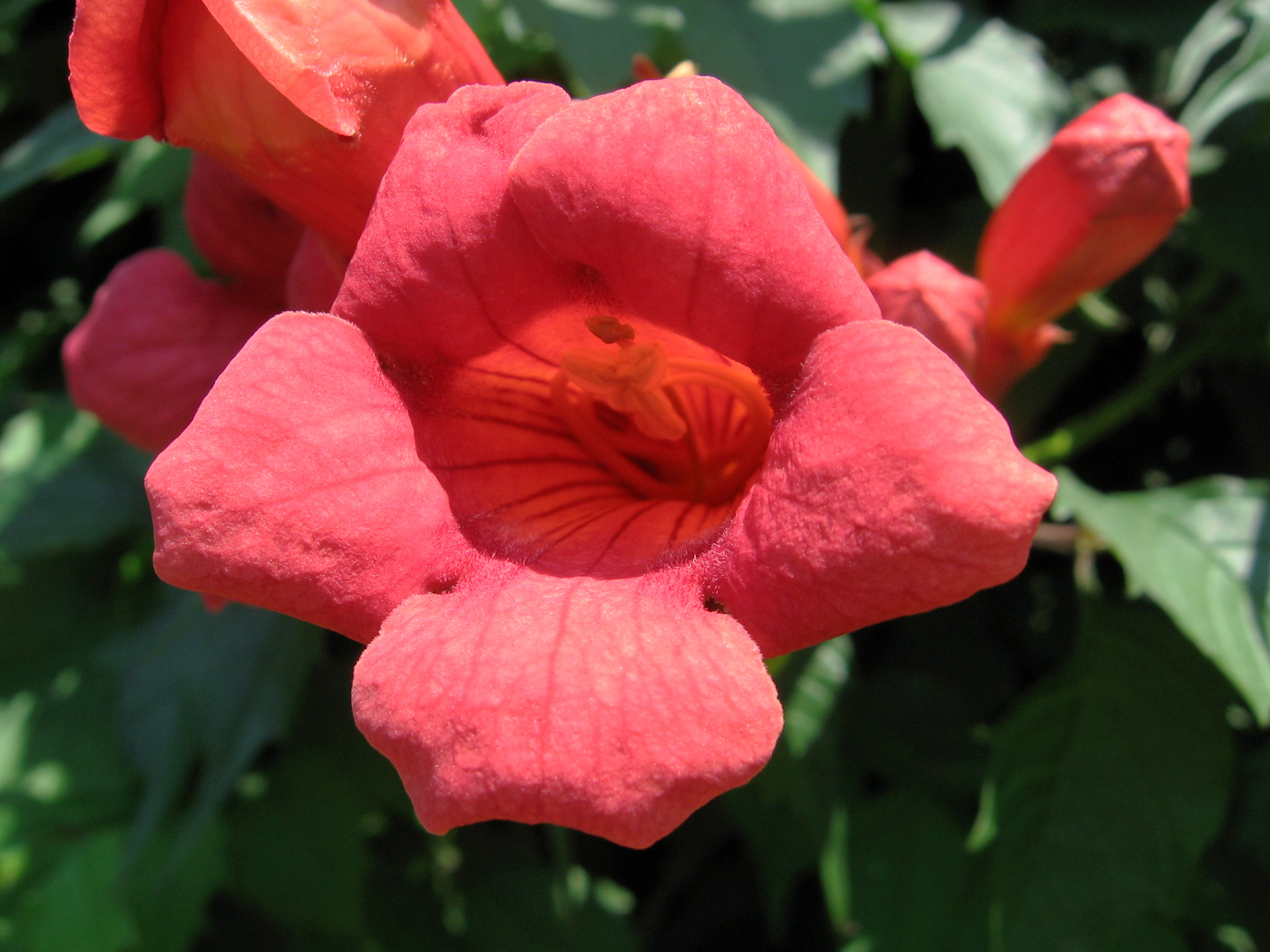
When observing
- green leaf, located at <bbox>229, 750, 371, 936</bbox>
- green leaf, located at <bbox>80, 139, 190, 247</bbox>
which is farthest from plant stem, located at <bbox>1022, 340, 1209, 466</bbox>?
green leaf, located at <bbox>80, 139, 190, 247</bbox>

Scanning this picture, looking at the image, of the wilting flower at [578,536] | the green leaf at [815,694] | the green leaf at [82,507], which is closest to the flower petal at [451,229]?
the wilting flower at [578,536]

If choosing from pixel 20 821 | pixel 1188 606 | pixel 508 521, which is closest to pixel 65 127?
pixel 508 521

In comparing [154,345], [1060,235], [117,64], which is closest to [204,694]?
[154,345]

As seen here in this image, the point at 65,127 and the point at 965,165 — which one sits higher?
the point at 965,165

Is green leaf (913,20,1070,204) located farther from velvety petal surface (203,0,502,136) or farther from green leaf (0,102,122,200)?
green leaf (0,102,122,200)

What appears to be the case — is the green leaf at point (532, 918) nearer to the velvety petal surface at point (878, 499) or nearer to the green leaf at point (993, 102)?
the velvety petal surface at point (878, 499)

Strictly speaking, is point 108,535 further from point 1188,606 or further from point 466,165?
point 1188,606

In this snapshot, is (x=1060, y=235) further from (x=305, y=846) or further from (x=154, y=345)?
(x=305, y=846)
